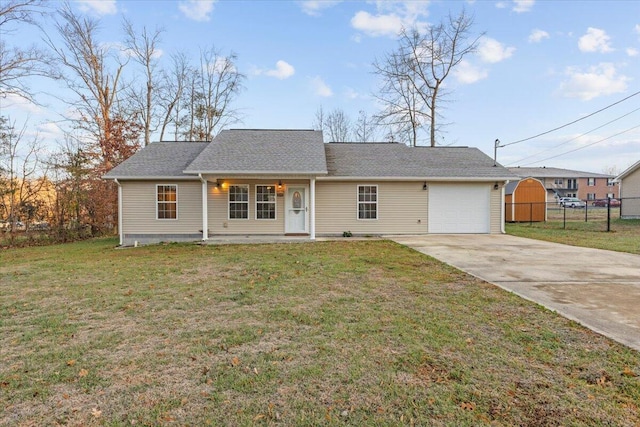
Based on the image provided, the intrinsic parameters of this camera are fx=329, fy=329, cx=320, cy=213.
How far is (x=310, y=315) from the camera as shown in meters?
3.91

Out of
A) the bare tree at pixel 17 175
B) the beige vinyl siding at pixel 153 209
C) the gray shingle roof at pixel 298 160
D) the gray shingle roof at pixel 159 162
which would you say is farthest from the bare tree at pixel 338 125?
the bare tree at pixel 17 175

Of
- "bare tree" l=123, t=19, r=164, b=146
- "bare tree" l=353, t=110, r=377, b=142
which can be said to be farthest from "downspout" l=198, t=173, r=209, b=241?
"bare tree" l=353, t=110, r=377, b=142

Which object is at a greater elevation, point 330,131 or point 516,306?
point 330,131

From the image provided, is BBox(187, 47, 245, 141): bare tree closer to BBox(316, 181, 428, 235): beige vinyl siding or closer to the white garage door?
BBox(316, 181, 428, 235): beige vinyl siding

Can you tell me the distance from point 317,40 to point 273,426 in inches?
695

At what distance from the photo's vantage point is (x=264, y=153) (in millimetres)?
12367

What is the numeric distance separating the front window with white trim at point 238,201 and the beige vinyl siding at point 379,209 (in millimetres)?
2673

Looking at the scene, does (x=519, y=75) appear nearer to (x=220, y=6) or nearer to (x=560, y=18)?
(x=560, y=18)

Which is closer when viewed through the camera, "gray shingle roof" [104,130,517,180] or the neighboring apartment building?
"gray shingle roof" [104,130,517,180]

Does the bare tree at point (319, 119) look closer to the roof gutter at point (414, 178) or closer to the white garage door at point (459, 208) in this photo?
the roof gutter at point (414, 178)

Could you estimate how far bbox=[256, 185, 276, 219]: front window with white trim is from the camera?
12305 mm

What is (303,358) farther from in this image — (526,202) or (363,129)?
(363,129)

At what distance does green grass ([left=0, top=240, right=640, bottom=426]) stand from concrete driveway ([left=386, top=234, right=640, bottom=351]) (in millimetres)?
370

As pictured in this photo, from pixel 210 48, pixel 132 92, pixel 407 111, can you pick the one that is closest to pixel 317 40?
pixel 407 111
